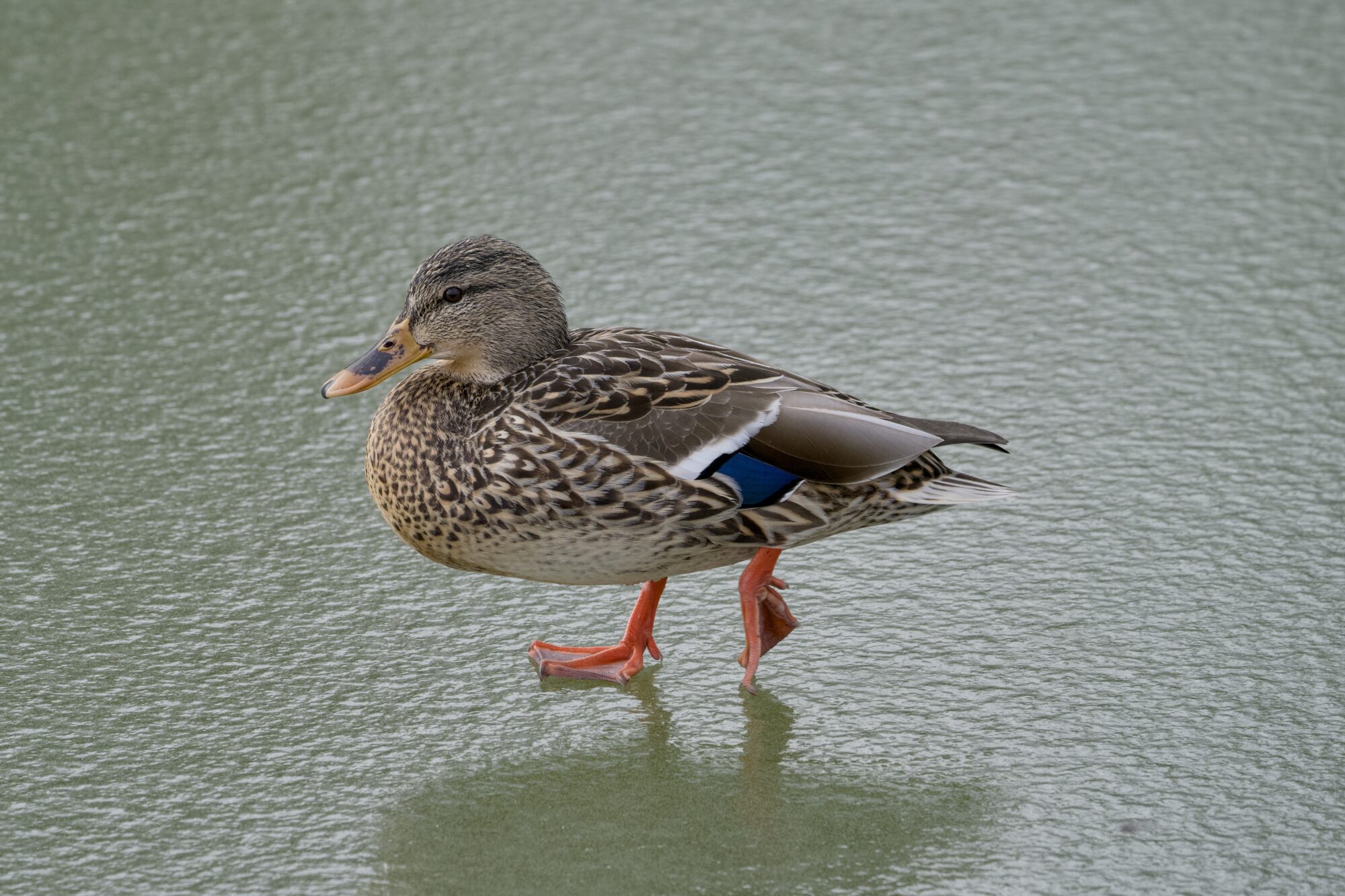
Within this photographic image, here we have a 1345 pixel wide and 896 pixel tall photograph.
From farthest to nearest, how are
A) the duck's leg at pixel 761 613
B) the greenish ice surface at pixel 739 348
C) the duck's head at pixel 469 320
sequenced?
1. the duck's head at pixel 469 320
2. the duck's leg at pixel 761 613
3. the greenish ice surface at pixel 739 348

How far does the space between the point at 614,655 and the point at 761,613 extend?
331 millimetres

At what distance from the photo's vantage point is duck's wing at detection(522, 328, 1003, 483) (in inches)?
131

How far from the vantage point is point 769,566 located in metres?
3.47

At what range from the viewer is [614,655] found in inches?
140

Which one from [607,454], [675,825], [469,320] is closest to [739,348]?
[469,320]

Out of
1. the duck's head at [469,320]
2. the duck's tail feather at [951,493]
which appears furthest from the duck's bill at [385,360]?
the duck's tail feather at [951,493]

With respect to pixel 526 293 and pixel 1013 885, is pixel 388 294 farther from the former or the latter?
pixel 1013 885

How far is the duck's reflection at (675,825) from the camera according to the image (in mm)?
2842

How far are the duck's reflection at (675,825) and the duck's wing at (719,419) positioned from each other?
0.57 metres

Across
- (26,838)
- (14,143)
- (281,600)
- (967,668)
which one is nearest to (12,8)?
(14,143)

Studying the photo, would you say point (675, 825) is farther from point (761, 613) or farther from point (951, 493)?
point (951, 493)

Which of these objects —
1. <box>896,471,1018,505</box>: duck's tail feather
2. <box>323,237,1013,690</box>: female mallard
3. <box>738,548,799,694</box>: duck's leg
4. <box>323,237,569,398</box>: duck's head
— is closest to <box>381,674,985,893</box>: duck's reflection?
<box>738,548,799,694</box>: duck's leg

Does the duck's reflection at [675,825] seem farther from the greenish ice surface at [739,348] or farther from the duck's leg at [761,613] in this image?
the duck's leg at [761,613]

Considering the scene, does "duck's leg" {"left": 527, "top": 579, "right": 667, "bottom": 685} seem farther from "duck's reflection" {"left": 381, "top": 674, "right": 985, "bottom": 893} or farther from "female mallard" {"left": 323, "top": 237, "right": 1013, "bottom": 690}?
"duck's reflection" {"left": 381, "top": 674, "right": 985, "bottom": 893}
